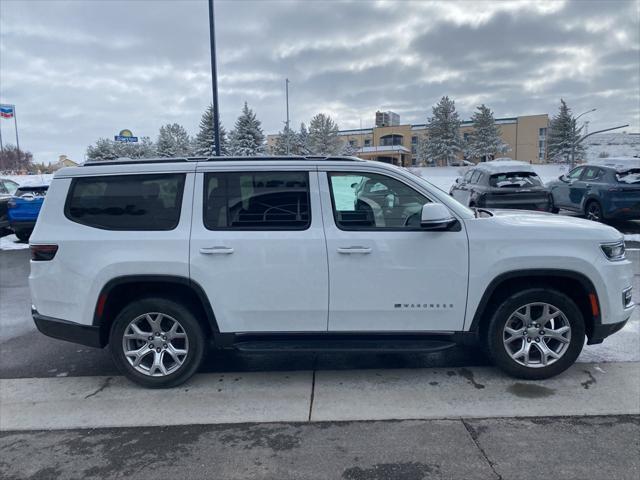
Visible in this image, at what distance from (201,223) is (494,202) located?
9691 millimetres

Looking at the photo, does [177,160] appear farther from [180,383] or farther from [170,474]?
[170,474]

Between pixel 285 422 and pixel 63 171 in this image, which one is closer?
pixel 285 422

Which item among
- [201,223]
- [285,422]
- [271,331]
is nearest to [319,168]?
[201,223]

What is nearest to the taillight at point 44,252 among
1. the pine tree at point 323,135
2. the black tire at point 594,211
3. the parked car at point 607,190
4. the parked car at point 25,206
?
the parked car at point 25,206

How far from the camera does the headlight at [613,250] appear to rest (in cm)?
391

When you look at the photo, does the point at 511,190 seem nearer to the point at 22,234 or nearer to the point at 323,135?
the point at 22,234

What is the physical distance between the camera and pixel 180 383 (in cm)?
412

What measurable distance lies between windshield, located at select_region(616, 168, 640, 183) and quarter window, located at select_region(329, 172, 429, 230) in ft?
30.2

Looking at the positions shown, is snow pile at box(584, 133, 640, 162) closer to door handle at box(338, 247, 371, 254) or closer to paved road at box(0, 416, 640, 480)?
door handle at box(338, 247, 371, 254)

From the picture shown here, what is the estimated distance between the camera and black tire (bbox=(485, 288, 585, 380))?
3.91 m

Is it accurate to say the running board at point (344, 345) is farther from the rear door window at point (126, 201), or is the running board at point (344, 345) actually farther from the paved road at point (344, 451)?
the rear door window at point (126, 201)

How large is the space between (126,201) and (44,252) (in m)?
0.79

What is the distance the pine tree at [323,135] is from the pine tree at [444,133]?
1121cm

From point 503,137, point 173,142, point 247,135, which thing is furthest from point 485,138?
point 173,142
